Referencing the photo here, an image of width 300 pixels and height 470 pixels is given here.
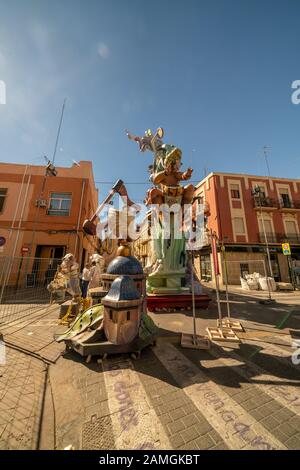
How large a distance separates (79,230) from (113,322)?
13172 mm

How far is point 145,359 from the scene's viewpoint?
3303mm

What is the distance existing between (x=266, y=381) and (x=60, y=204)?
1725 cm

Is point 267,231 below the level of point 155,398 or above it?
above

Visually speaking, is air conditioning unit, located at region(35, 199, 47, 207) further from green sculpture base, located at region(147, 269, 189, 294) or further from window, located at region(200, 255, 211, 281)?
window, located at region(200, 255, 211, 281)

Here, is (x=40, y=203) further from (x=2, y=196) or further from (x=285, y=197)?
(x=285, y=197)

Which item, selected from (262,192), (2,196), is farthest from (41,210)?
(262,192)

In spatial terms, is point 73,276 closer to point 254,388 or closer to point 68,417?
point 68,417

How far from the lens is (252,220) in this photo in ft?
68.9

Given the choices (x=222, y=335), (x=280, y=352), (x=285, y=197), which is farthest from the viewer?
(x=285, y=197)

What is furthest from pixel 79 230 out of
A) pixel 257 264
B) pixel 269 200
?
pixel 269 200

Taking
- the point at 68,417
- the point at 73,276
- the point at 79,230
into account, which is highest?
the point at 79,230

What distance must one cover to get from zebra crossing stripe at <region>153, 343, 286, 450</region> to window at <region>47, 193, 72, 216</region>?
50.9ft
